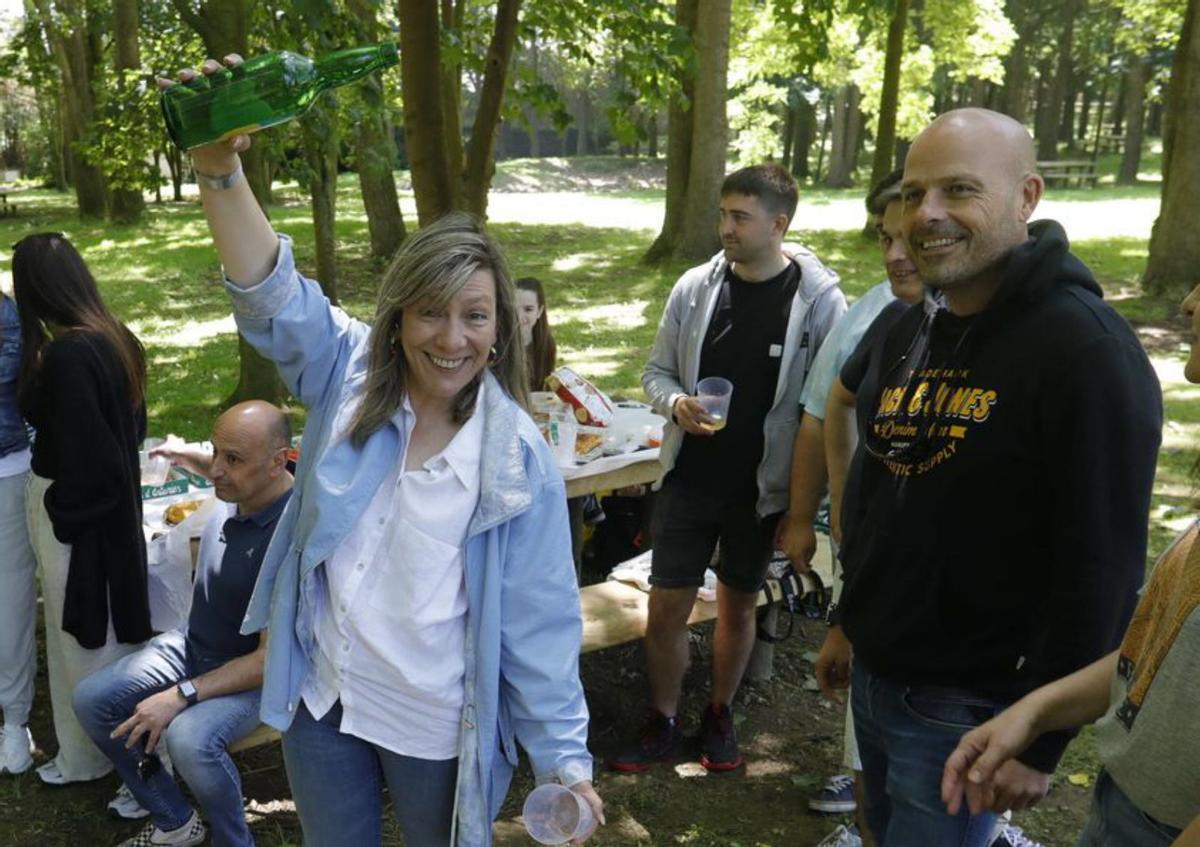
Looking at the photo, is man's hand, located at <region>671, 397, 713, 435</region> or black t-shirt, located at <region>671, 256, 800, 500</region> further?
black t-shirt, located at <region>671, 256, 800, 500</region>

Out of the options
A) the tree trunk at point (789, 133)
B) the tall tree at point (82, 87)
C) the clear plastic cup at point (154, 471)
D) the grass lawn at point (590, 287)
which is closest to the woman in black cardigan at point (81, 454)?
the grass lawn at point (590, 287)

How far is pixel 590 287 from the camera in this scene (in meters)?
14.8

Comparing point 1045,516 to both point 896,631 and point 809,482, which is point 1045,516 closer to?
point 896,631

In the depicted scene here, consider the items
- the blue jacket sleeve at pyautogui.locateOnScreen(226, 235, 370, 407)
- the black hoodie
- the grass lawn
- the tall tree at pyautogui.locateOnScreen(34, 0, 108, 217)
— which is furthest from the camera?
the tall tree at pyautogui.locateOnScreen(34, 0, 108, 217)

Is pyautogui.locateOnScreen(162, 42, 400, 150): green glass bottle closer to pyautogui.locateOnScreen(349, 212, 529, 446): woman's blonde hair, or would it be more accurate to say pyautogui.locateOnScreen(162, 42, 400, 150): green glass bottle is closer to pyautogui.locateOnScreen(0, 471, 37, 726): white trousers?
pyautogui.locateOnScreen(349, 212, 529, 446): woman's blonde hair

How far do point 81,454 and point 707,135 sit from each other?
446 inches

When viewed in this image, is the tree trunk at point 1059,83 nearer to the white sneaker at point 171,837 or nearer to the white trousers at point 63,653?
the white trousers at point 63,653

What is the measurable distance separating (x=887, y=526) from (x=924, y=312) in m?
0.55

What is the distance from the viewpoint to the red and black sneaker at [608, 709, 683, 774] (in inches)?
161

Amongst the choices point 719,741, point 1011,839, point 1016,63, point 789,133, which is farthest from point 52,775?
point 789,133

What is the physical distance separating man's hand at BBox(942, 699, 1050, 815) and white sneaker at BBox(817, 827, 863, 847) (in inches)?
68.5

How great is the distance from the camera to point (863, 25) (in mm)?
6805

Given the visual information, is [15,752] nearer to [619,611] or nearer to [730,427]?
[619,611]

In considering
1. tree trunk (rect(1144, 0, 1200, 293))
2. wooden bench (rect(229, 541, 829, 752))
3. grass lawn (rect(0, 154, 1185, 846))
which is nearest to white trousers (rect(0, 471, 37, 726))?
grass lawn (rect(0, 154, 1185, 846))
